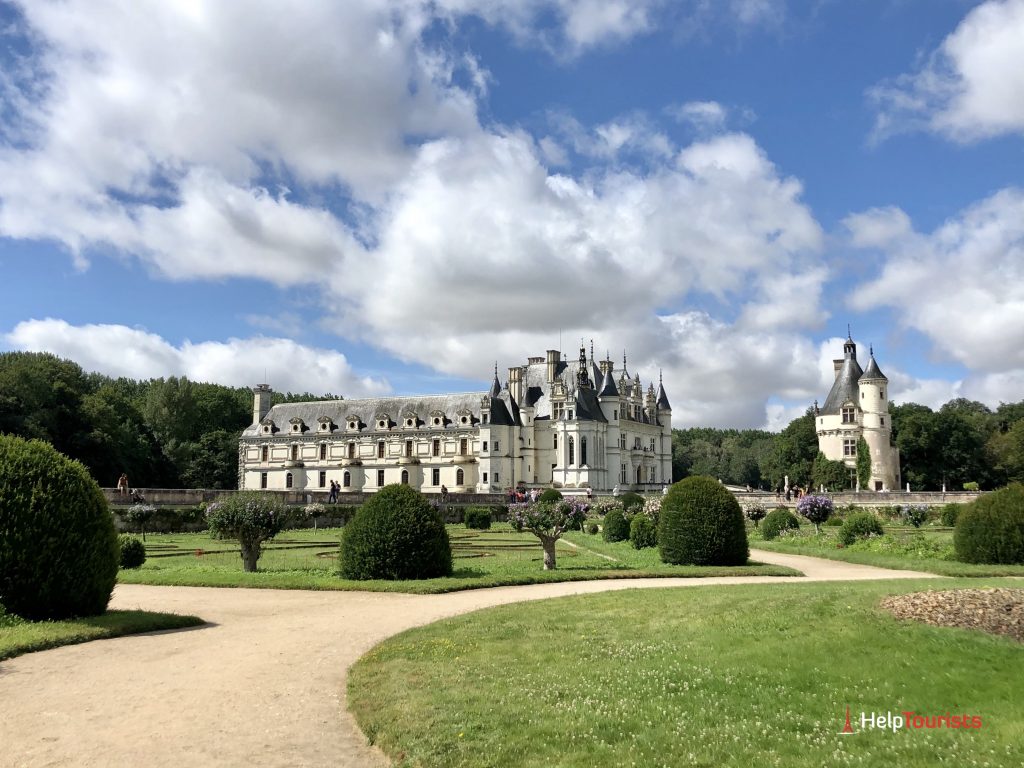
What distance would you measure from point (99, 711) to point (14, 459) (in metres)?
5.65

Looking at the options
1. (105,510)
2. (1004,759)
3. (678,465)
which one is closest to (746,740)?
(1004,759)

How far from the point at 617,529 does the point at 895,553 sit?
33.5 feet

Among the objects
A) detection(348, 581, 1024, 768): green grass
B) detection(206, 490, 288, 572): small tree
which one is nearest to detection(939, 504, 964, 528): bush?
detection(348, 581, 1024, 768): green grass

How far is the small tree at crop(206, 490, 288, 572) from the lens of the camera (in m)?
18.6

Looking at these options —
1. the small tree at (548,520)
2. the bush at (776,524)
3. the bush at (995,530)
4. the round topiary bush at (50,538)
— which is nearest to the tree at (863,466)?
the bush at (776,524)

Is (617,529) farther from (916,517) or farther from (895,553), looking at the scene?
(916,517)

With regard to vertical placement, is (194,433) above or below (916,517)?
above

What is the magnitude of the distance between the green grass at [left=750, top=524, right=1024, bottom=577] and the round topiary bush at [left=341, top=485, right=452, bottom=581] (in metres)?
10.5

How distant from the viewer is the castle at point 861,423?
6644 centimetres

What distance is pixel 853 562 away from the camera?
21.3 meters

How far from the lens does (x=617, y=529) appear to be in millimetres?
29688

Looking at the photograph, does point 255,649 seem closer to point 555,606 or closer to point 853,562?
point 555,606

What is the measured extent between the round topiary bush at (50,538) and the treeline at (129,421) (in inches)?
805

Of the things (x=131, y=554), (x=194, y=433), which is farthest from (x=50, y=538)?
(x=194, y=433)
